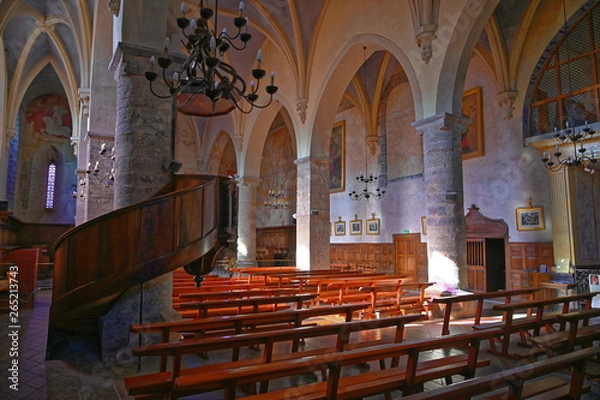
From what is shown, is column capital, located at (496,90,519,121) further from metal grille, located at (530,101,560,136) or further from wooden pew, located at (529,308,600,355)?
wooden pew, located at (529,308,600,355)

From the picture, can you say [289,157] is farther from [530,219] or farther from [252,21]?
[530,219]

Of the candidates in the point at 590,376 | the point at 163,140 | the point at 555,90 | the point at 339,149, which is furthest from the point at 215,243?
the point at 339,149

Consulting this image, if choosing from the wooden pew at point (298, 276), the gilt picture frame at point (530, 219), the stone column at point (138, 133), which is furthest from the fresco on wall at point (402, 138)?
the stone column at point (138, 133)

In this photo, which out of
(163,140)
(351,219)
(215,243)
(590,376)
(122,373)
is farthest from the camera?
(351,219)

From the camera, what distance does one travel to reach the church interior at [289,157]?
452 centimetres

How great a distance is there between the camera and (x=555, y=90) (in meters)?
10.9

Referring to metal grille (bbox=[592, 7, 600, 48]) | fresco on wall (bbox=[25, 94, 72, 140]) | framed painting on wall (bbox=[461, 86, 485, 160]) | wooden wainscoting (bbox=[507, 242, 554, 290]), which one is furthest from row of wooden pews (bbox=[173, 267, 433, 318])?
fresco on wall (bbox=[25, 94, 72, 140])

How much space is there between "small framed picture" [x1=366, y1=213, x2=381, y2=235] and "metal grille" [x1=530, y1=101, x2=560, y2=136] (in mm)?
6891

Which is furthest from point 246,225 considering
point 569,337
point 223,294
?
point 569,337

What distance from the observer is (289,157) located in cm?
2111

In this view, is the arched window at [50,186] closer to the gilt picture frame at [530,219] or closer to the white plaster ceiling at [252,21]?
the white plaster ceiling at [252,21]

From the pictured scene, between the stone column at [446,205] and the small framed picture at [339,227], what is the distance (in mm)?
9604

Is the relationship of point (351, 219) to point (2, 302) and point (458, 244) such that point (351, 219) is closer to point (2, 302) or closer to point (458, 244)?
point (458, 244)

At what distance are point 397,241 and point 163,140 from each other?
12.1m
